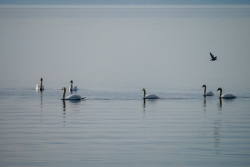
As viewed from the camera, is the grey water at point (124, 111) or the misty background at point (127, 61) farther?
the misty background at point (127, 61)

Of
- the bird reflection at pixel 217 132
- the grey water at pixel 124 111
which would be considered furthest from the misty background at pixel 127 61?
the bird reflection at pixel 217 132

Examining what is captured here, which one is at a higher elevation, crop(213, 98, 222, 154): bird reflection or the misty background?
the misty background

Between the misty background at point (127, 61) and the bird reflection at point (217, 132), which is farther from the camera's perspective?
the misty background at point (127, 61)

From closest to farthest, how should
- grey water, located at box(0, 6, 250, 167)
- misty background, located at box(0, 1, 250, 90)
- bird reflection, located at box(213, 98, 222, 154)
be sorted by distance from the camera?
grey water, located at box(0, 6, 250, 167)
bird reflection, located at box(213, 98, 222, 154)
misty background, located at box(0, 1, 250, 90)

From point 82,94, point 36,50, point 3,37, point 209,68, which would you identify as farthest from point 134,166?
point 3,37

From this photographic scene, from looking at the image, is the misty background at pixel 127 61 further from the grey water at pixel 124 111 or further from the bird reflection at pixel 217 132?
the bird reflection at pixel 217 132

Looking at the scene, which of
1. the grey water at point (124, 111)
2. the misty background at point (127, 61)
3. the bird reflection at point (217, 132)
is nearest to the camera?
the grey water at point (124, 111)

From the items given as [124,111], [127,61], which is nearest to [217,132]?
[124,111]

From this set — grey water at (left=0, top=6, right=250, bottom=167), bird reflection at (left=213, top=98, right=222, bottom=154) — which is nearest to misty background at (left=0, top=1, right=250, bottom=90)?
grey water at (left=0, top=6, right=250, bottom=167)

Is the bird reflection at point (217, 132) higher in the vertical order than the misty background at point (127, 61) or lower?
lower

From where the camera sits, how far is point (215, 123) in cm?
2581

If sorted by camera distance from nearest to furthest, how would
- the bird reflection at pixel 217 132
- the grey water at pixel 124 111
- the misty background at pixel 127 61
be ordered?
the grey water at pixel 124 111 → the bird reflection at pixel 217 132 → the misty background at pixel 127 61

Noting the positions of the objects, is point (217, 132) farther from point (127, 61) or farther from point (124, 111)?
point (127, 61)

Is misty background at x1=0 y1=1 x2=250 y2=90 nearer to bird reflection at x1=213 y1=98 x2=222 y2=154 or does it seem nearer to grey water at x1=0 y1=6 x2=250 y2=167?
grey water at x1=0 y1=6 x2=250 y2=167
